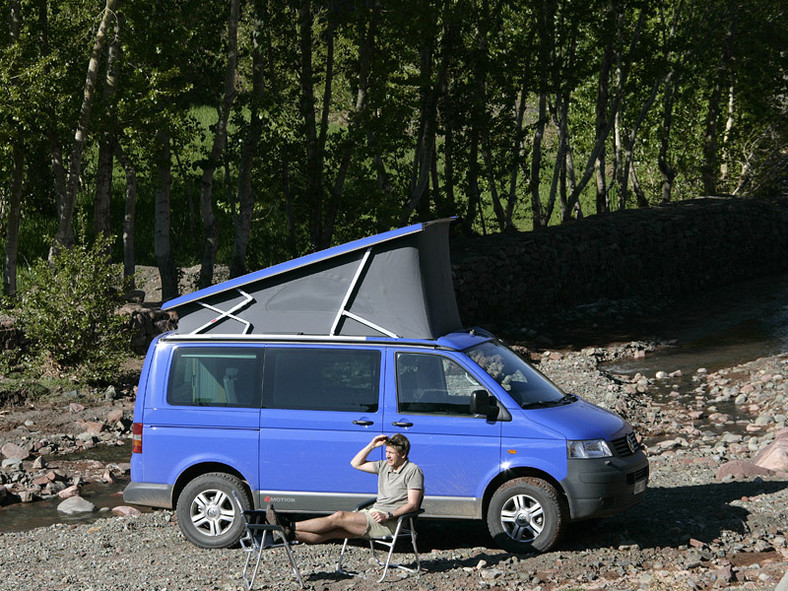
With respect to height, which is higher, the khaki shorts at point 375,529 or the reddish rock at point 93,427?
the reddish rock at point 93,427

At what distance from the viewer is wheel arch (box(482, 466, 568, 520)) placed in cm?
885

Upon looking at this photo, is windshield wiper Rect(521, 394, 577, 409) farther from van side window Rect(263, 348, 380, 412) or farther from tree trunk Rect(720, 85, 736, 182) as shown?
tree trunk Rect(720, 85, 736, 182)

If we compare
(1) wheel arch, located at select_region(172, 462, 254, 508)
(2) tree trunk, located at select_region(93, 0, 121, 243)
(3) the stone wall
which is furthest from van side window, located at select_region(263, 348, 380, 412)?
(3) the stone wall

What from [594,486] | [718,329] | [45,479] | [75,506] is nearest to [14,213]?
[45,479]

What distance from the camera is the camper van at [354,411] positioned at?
8.81 meters

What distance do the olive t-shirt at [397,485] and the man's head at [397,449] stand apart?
0.08 metres

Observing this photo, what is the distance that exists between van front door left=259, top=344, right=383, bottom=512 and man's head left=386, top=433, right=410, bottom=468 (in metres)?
0.61

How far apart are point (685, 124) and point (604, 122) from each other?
13224 millimetres

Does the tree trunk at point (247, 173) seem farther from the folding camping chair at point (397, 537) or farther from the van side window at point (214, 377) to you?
the folding camping chair at point (397, 537)

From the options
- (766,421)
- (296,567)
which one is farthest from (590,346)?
(296,567)

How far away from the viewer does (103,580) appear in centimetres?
850

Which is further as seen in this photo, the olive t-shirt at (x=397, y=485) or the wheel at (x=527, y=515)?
the wheel at (x=527, y=515)

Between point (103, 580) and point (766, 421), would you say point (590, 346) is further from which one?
point (103, 580)

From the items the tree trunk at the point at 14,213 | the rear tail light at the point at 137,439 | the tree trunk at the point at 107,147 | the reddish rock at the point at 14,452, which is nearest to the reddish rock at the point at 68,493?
the reddish rock at the point at 14,452
